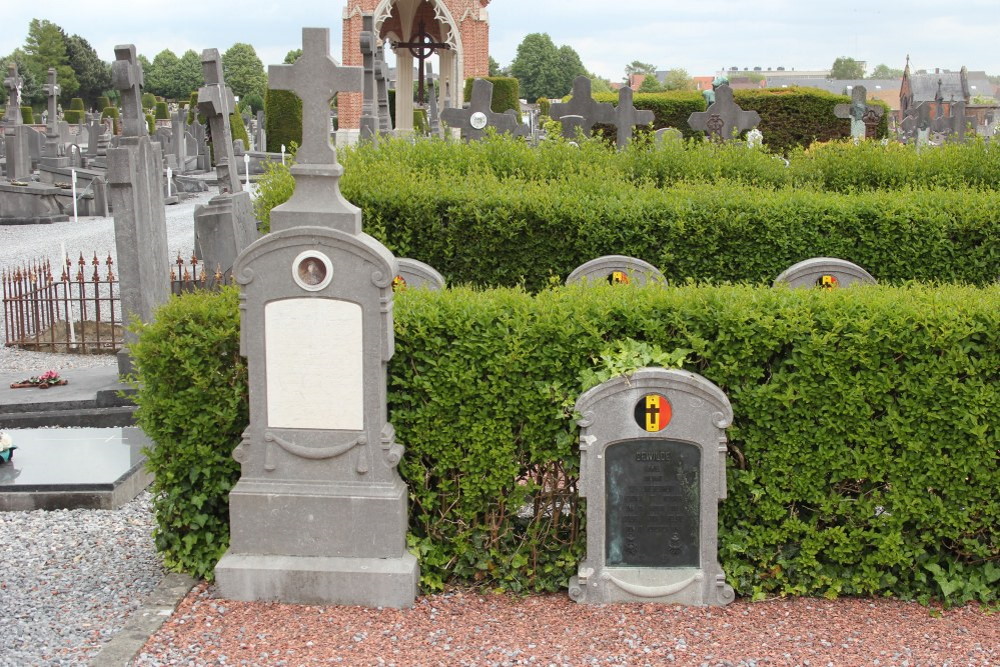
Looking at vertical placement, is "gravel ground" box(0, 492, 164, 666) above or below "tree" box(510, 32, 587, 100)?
below

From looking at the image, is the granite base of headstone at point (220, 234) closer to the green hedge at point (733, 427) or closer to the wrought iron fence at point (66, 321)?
the wrought iron fence at point (66, 321)


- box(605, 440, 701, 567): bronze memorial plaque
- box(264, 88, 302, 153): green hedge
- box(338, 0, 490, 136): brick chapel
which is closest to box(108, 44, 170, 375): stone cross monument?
box(605, 440, 701, 567): bronze memorial plaque

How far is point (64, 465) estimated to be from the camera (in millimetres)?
6953

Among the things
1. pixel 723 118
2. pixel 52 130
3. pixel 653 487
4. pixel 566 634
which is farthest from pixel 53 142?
pixel 566 634

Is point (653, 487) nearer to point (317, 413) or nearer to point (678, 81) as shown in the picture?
point (317, 413)

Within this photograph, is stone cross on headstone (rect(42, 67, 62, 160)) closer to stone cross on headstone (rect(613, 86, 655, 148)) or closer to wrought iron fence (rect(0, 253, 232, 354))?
stone cross on headstone (rect(613, 86, 655, 148))

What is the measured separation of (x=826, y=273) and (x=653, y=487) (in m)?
4.12

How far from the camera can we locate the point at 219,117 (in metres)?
12.0

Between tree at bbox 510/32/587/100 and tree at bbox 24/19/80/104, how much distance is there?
122ft

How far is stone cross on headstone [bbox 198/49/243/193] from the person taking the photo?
1187 centimetres

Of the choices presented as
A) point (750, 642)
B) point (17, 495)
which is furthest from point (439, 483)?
point (17, 495)

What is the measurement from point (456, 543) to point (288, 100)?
32367 mm

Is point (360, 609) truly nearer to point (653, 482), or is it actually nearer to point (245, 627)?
point (245, 627)

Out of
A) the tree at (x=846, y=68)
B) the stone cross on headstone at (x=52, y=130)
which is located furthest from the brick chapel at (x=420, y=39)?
the tree at (x=846, y=68)
